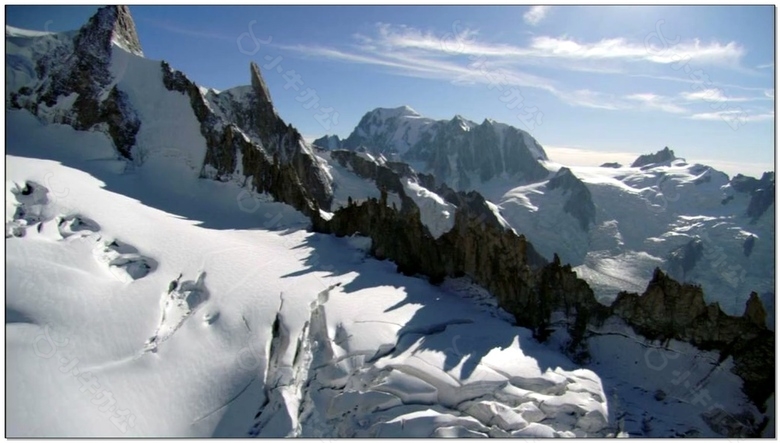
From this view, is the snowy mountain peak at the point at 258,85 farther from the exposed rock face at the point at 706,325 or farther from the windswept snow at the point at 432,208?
the exposed rock face at the point at 706,325

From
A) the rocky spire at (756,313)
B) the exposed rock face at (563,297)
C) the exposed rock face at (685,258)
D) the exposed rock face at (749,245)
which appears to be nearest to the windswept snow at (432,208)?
the exposed rock face at (563,297)

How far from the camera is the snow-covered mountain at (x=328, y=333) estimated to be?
19.2m

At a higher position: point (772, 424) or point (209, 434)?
point (772, 424)

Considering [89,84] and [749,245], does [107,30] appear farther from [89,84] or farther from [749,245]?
[749,245]

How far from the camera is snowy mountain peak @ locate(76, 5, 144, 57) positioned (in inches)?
2346

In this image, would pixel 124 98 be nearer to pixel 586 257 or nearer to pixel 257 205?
pixel 257 205

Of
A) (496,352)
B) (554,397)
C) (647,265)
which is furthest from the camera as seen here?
Answer: (647,265)

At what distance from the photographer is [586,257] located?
590ft

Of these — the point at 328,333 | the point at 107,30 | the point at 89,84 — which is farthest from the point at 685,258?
the point at 89,84

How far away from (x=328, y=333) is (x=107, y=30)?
5827 cm

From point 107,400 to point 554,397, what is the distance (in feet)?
62.4

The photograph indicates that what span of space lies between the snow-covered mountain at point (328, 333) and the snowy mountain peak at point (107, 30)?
2201cm

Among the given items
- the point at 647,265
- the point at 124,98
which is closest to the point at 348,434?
the point at 124,98

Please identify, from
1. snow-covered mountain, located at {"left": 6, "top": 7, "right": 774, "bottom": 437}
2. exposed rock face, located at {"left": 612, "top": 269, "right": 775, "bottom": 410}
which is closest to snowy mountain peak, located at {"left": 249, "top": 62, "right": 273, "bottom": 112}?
snow-covered mountain, located at {"left": 6, "top": 7, "right": 774, "bottom": 437}
